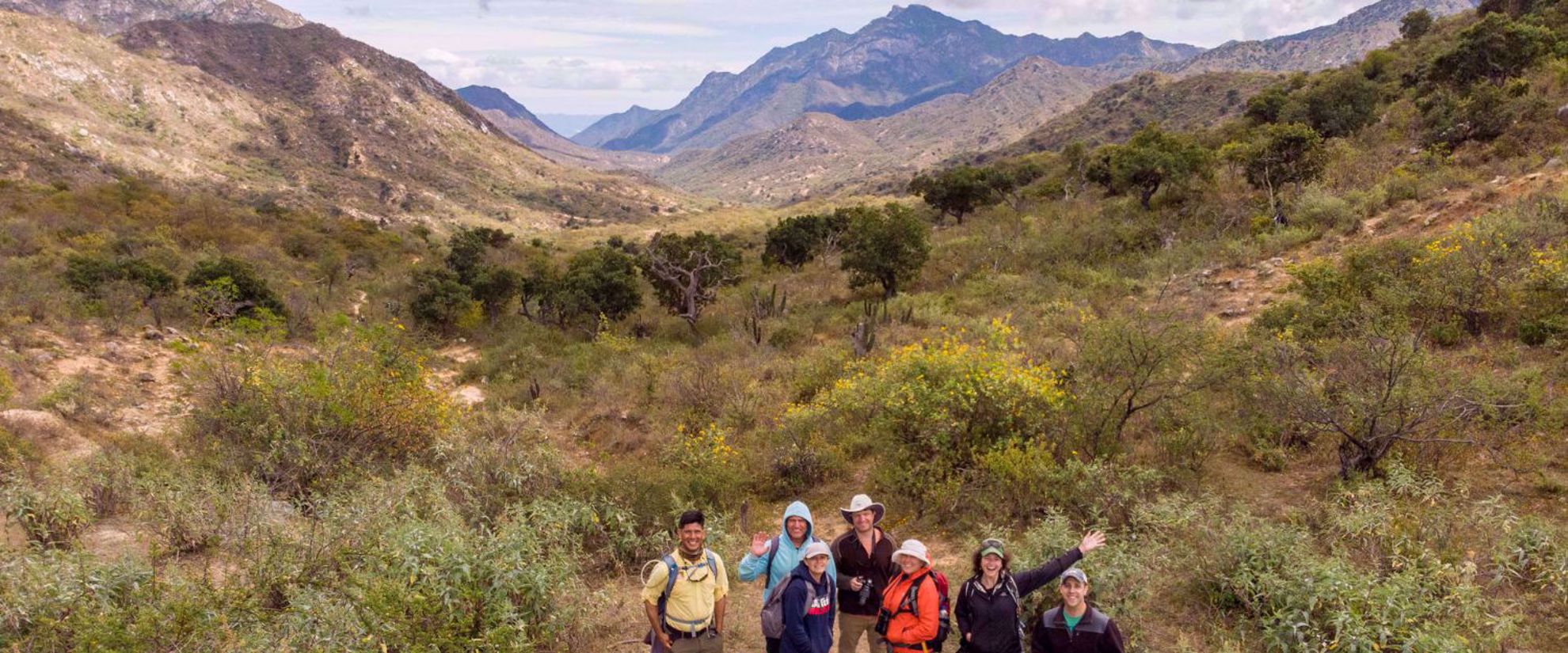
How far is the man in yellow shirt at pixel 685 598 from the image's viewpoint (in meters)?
4.46

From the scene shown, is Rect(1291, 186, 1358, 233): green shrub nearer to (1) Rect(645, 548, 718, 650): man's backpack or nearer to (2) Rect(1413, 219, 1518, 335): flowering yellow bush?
(2) Rect(1413, 219, 1518, 335): flowering yellow bush

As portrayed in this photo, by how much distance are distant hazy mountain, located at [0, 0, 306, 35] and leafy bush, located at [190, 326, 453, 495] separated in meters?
191

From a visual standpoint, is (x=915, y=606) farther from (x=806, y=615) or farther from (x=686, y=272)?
(x=686, y=272)

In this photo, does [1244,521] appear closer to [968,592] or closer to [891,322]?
[968,592]

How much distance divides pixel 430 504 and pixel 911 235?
17.6 meters

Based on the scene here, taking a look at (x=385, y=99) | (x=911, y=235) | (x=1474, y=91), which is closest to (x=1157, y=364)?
(x=911, y=235)

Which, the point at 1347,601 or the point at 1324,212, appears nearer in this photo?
the point at 1347,601

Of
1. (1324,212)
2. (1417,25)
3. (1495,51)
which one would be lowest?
(1324,212)

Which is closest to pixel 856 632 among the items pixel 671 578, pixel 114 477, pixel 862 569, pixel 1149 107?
pixel 862 569

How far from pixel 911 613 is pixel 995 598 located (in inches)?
21.7

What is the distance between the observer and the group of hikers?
4211 millimetres

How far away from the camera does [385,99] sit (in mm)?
101875

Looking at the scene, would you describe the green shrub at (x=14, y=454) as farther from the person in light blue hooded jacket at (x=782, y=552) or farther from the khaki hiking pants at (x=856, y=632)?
the khaki hiking pants at (x=856, y=632)

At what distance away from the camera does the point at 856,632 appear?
4.79 metres
